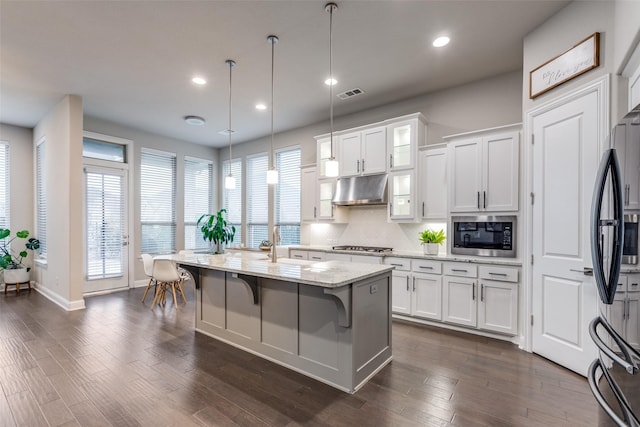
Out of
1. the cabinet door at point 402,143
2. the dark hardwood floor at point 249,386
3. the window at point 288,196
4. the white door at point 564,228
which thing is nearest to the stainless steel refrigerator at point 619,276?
the dark hardwood floor at point 249,386

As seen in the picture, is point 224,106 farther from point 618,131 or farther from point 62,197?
point 618,131

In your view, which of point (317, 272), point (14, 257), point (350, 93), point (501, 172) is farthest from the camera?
point (14, 257)

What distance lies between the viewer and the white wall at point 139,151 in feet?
19.1

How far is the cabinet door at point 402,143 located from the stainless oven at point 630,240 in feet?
9.74

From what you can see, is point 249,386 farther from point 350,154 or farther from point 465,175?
point 350,154

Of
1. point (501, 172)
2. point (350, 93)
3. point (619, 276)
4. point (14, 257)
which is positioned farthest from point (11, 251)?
point (619, 276)

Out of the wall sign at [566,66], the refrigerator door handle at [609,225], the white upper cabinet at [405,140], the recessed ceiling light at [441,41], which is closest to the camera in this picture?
the refrigerator door handle at [609,225]

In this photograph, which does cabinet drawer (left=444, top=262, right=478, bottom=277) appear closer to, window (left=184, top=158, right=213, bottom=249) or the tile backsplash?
the tile backsplash

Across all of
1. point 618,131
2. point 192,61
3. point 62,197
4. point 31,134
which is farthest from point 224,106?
point 618,131

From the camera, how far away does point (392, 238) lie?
473 centimetres

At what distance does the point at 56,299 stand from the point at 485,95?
7.23 m

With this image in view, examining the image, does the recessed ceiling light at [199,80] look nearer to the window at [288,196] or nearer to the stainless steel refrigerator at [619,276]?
the window at [288,196]

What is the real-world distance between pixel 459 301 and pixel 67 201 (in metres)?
5.66

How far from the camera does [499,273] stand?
11.0 ft
